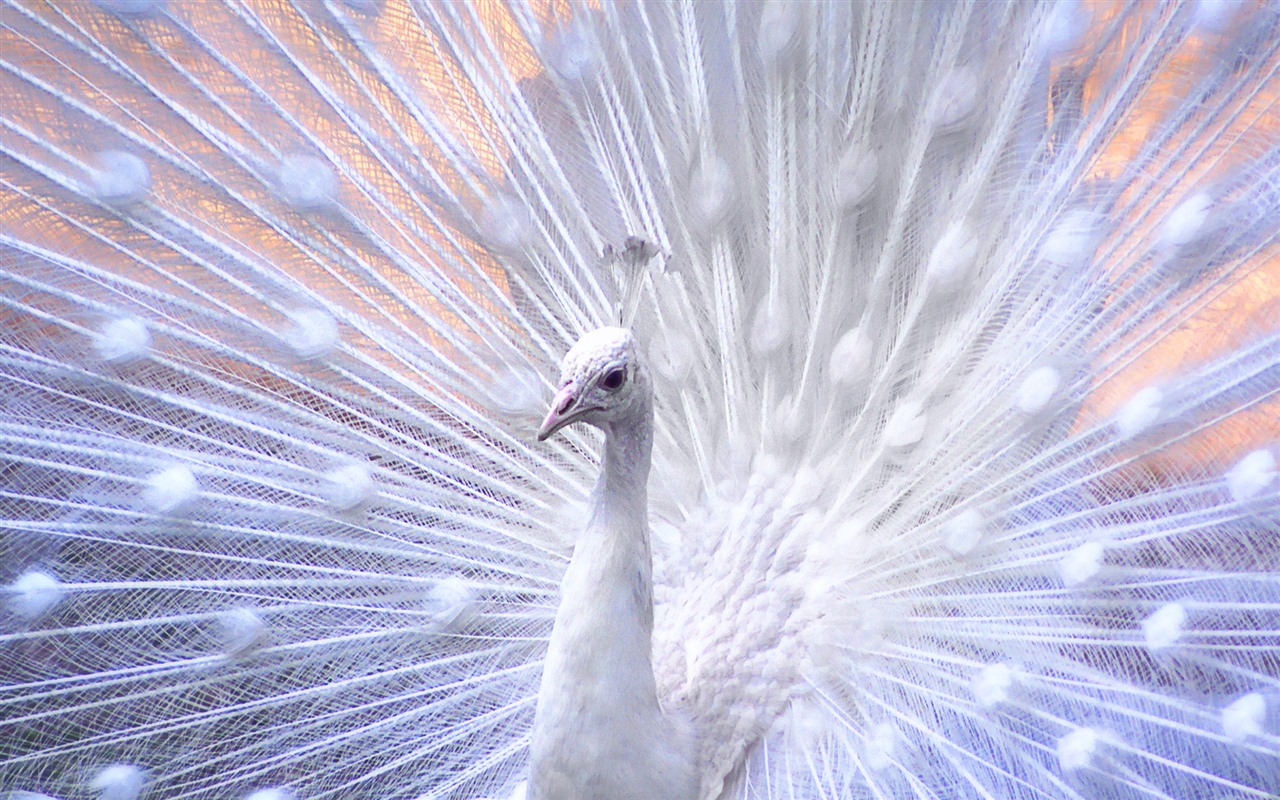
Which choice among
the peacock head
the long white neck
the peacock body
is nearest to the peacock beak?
the peacock head

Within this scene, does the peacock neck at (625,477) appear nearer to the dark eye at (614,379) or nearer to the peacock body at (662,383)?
the dark eye at (614,379)

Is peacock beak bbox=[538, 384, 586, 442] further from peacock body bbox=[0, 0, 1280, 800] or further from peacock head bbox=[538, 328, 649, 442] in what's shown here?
peacock body bbox=[0, 0, 1280, 800]

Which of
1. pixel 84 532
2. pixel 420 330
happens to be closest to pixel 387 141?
pixel 420 330

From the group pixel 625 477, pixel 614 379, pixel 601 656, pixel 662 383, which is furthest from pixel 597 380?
pixel 662 383

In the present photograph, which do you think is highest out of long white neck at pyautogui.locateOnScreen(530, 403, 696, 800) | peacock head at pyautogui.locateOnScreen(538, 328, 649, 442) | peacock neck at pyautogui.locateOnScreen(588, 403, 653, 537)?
peacock head at pyautogui.locateOnScreen(538, 328, 649, 442)

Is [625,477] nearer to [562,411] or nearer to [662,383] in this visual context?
Result: [562,411]

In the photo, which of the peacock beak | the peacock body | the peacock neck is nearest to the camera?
the peacock beak

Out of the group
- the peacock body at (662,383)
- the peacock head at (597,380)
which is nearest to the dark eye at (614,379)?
the peacock head at (597,380)
